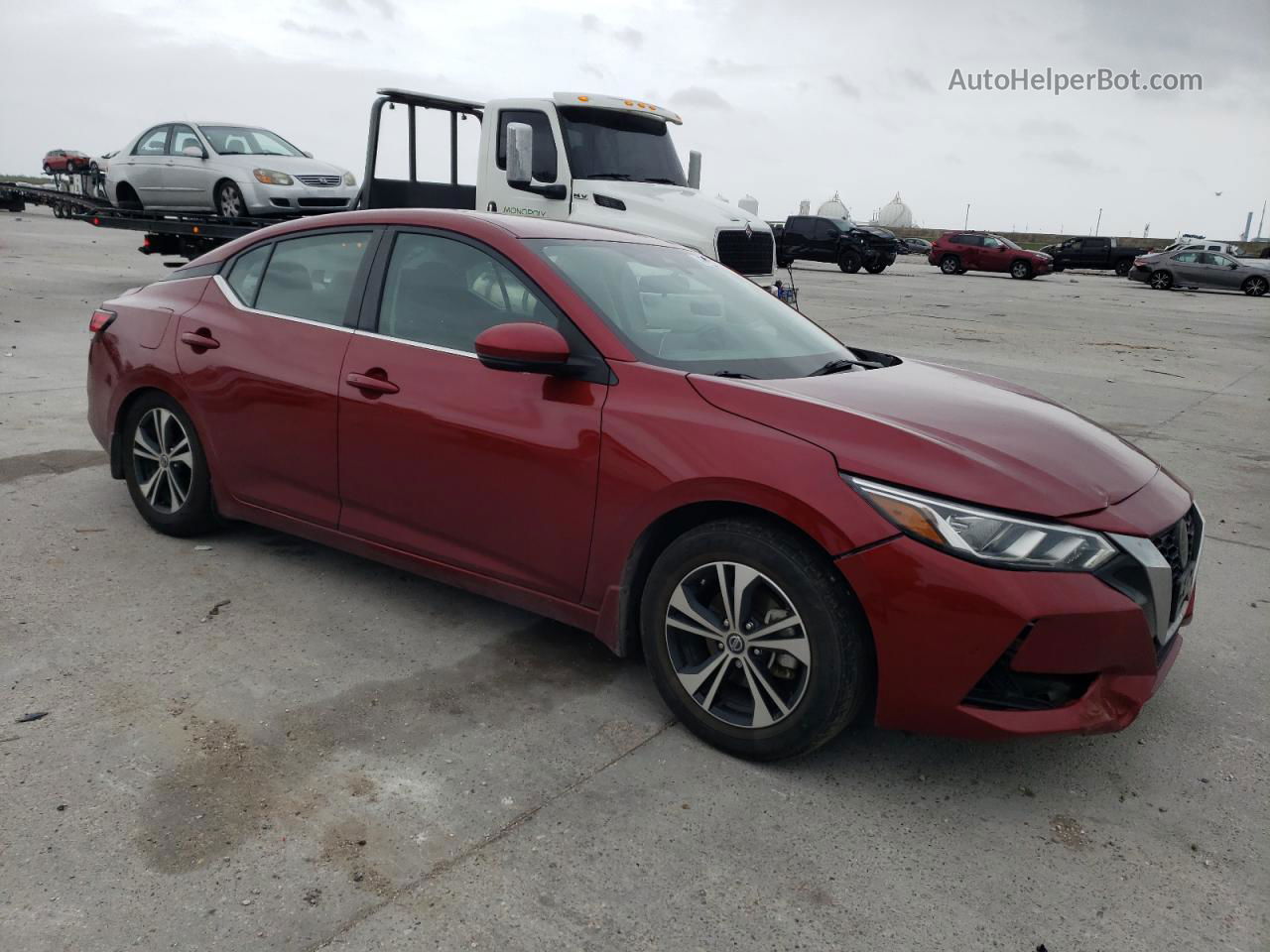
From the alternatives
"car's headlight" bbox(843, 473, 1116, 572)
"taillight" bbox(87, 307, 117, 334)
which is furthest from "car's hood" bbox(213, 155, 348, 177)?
"car's headlight" bbox(843, 473, 1116, 572)

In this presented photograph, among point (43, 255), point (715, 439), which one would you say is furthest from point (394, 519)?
point (43, 255)

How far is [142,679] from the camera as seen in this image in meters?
3.39

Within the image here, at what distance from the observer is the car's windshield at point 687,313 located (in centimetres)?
349

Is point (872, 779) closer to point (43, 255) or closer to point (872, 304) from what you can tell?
point (872, 304)

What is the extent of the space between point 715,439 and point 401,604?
1708 mm

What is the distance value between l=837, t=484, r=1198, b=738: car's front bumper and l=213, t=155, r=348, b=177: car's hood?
14.4 m

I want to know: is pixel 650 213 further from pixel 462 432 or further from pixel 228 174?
pixel 462 432

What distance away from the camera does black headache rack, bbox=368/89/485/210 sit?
1148cm

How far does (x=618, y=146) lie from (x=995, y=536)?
947cm

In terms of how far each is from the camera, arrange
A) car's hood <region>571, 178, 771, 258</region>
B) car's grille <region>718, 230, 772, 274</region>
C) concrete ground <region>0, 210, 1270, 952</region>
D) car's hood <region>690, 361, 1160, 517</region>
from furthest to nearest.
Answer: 1. car's grille <region>718, 230, 772, 274</region>
2. car's hood <region>571, 178, 771, 258</region>
3. car's hood <region>690, 361, 1160, 517</region>
4. concrete ground <region>0, 210, 1270, 952</region>

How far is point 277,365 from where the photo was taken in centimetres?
411

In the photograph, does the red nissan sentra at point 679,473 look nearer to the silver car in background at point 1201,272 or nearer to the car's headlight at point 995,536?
the car's headlight at point 995,536

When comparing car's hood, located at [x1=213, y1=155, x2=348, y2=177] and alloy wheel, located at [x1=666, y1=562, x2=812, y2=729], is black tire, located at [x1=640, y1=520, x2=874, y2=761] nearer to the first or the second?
alloy wheel, located at [x1=666, y1=562, x2=812, y2=729]

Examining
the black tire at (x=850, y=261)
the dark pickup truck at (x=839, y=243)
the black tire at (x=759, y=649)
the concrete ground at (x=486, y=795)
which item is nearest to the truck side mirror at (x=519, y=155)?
the concrete ground at (x=486, y=795)
